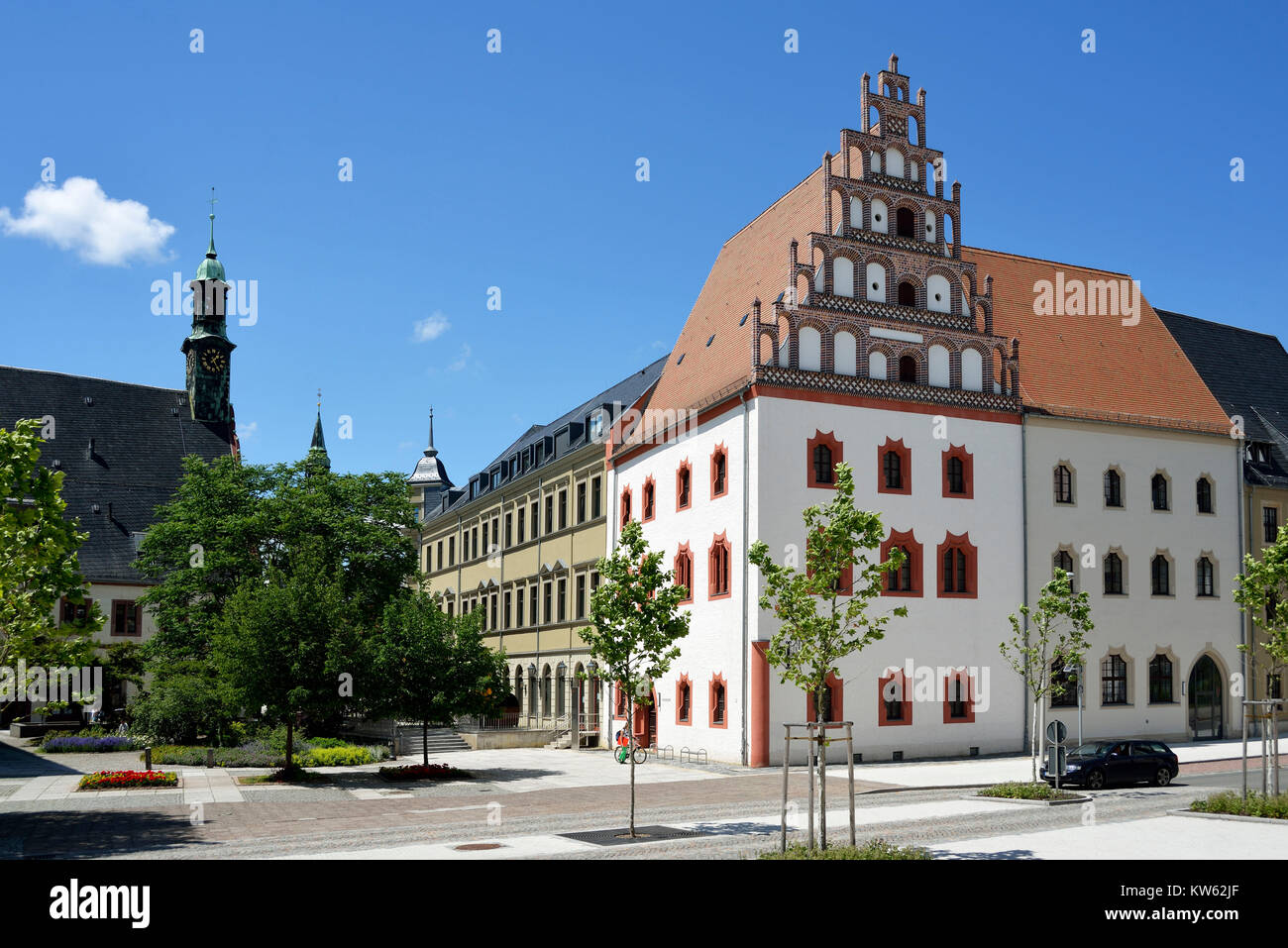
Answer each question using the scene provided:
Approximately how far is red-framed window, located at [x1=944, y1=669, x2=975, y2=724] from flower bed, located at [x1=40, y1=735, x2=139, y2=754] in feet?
109

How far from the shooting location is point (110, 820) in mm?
24031

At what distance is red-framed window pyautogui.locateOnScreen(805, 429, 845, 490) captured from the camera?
3788 cm

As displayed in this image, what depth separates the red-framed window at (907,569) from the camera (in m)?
38.5

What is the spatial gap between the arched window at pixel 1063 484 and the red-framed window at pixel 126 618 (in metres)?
51.8

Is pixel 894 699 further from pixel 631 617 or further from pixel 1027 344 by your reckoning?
pixel 631 617

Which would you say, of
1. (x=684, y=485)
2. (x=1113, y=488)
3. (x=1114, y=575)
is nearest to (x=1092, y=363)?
(x=1113, y=488)

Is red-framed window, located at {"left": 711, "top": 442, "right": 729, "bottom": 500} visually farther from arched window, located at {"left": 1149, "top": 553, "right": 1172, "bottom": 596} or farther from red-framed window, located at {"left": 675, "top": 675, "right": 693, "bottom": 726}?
arched window, located at {"left": 1149, "top": 553, "right": 1172, "bottom": 596}

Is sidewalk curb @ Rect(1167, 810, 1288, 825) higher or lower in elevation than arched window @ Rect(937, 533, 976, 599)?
lower

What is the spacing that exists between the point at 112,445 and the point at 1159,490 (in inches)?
2481

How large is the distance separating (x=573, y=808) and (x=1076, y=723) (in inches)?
917

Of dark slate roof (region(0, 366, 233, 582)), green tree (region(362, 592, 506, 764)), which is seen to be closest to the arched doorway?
green tree (region(362, 592, 506, 764))

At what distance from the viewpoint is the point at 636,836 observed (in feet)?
66.1
